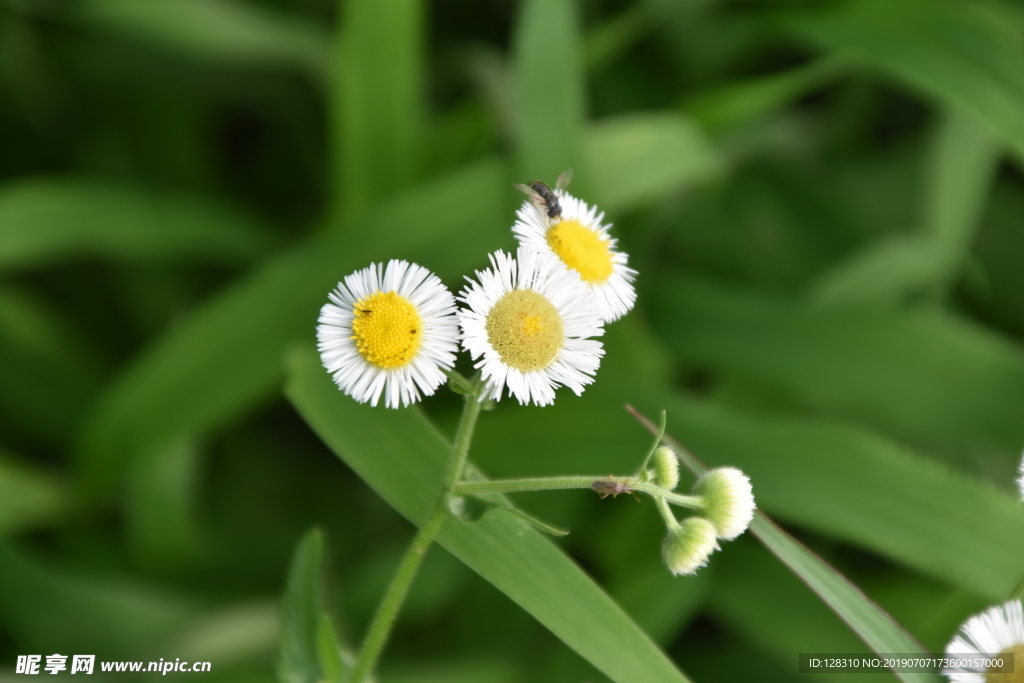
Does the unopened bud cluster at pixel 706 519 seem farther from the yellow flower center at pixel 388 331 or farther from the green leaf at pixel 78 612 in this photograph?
the green leaf at pixel 78 612

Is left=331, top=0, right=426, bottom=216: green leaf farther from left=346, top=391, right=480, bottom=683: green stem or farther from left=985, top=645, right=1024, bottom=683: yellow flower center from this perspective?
left=985, top=645, right=1024, bottom=683: yellow flower center

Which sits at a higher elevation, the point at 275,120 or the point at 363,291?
the point at 275,120

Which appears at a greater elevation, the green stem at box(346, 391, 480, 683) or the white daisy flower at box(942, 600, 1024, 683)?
the green stem at box(346, 391, 480, 683)

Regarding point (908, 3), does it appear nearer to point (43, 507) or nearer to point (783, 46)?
point (783, 46)

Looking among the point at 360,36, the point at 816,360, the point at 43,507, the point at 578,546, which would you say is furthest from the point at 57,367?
the point at 816,360

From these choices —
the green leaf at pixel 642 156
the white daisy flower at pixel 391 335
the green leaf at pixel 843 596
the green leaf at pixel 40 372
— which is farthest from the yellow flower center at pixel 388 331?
the green leaf at pixel 40 372

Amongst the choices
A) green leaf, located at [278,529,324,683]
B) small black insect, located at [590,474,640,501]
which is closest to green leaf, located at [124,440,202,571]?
green leaf, located at [278,529,324,683]

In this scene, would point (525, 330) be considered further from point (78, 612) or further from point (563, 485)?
point (78, 612)
